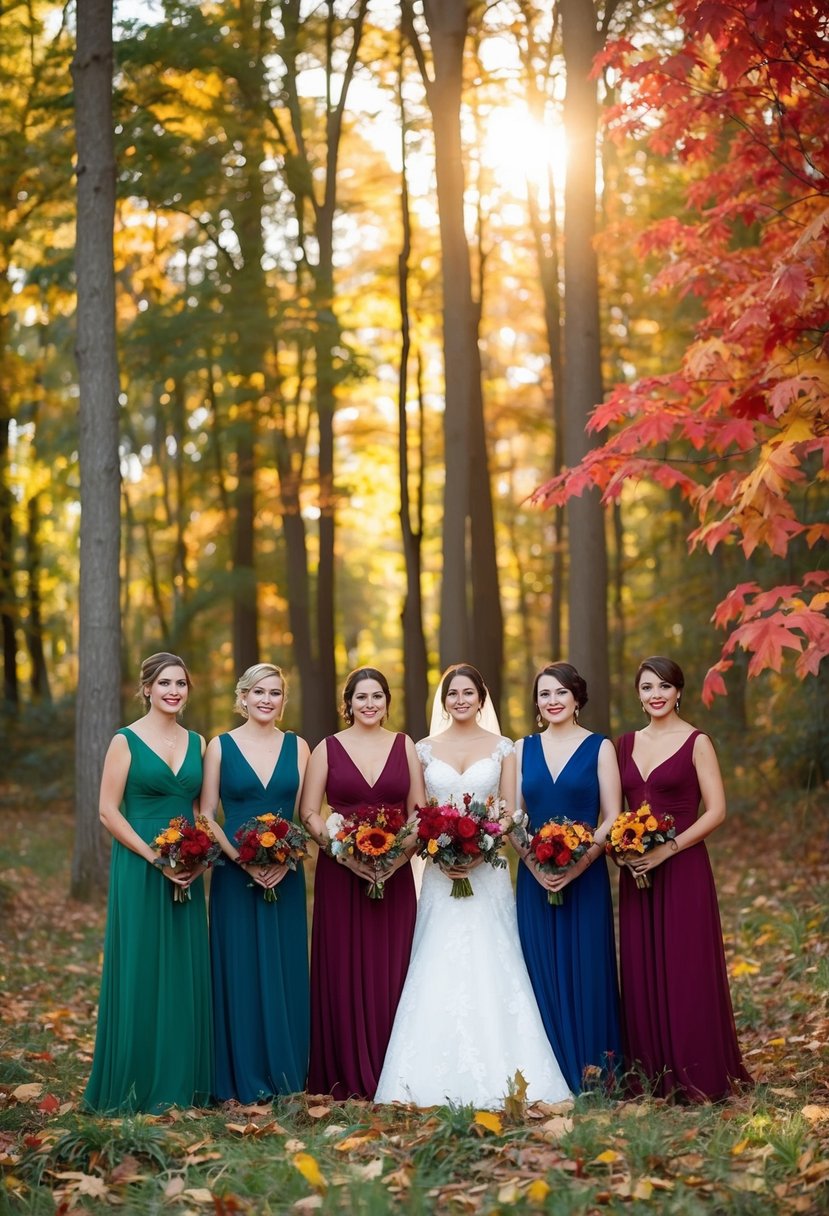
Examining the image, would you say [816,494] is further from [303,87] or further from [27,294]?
[27,294]

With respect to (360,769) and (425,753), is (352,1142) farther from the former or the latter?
(425,753)

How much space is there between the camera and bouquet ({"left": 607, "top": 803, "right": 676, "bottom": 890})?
6.31 metres

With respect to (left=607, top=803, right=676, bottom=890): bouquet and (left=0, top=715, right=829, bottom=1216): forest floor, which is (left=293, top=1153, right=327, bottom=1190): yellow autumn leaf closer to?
(left=0, top=715, right=829, bottom=1216): forest floor

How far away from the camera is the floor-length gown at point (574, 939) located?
21.6 feet

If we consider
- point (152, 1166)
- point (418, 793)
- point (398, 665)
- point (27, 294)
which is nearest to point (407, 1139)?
point (152, 1166)

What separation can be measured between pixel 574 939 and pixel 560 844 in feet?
2.22

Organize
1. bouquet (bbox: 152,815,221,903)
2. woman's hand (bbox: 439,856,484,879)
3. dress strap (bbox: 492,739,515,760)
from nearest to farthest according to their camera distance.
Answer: bouquet (bbox: 152,815,221,903) → woman's hand (bbox: 439,856,484,879) → dress strap (bbox: 492,739,515,760)

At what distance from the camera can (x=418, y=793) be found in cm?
698

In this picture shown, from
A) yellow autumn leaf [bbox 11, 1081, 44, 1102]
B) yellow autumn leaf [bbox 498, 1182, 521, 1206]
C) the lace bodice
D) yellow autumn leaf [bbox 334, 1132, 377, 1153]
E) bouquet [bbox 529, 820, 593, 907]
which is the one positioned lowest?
yellow autumn leaf [bbox 11, 1081, 44, 1102]

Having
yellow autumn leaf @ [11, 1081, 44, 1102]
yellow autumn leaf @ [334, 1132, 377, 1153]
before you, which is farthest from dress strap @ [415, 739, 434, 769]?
yellow autumn leaf @ [11, 1081, 44, 1102]

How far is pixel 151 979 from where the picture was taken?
253 inches

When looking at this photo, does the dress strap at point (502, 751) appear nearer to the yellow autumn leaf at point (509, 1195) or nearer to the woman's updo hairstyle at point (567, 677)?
the woman's updo hairstyle at point (567, 677)

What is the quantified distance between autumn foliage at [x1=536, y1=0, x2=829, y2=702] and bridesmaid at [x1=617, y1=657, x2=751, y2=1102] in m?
0.55

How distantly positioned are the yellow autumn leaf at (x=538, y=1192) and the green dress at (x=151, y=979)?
2.43 m
